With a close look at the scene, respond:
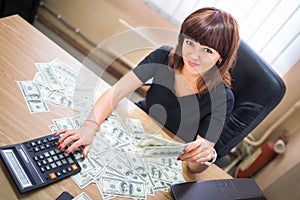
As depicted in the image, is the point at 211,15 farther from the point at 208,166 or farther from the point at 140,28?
the point at 140,28

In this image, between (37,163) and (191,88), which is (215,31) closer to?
(191,88)

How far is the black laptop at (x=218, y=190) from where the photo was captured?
91 cm

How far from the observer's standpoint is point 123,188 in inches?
34.9

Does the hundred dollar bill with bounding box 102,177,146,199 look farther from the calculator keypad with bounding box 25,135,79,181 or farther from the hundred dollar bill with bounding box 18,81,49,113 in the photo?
the hundred dollar bill with bounding box 18,81,49,113

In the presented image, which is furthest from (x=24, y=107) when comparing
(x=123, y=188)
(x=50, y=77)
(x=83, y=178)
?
(x=123, y=188)

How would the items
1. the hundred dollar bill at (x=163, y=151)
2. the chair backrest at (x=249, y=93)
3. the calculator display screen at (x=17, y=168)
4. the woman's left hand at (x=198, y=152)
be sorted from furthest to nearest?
the chair backrest at (x=249, y=93), the woman's left hand at (x=198, y=152), the hundred dollar bill at (x=163, y=151), the calculator display screen at (x=17, y=168)

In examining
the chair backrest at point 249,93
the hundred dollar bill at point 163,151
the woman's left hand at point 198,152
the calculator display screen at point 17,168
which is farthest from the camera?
the chair backrest at point 249,93

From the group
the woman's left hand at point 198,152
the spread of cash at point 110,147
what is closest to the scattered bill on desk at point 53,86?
the spread of cash at point 110,147

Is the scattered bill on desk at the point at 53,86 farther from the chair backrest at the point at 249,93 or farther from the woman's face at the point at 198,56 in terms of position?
the chair backrest at the point at 249,93

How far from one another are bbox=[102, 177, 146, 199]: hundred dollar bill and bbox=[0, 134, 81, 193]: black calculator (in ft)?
0.31

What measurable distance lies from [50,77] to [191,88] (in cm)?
51

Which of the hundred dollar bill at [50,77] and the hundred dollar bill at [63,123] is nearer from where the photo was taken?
the hundred dollar bill at [63,123]

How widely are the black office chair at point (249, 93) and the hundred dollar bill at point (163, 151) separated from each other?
354mm

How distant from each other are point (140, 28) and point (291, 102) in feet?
3.49
